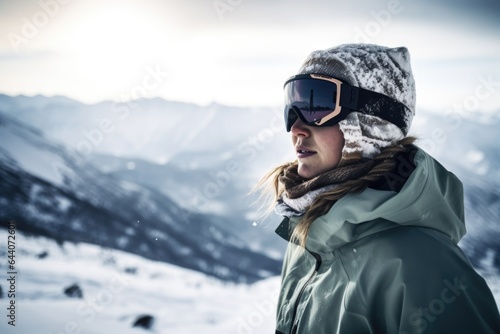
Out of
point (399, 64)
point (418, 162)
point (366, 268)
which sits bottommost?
point (366, 268)

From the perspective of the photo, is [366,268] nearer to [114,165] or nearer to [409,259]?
[409,259]

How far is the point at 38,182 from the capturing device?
5031 millimetres

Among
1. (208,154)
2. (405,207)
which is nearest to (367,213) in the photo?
(405,207)

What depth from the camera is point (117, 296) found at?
3934 mm

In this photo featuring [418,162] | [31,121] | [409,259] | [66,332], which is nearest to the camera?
[409,259]

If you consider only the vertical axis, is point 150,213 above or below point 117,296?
below

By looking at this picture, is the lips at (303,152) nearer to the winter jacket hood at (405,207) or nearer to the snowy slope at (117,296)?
the winter jacket hood at (405,207)

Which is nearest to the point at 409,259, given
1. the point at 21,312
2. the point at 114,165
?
the point at 21,312

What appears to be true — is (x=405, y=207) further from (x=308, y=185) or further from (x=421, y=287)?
(x=308, y=185)

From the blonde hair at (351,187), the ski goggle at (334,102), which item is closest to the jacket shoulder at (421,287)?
the blonde hair at (351,187)

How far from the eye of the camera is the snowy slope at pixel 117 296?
343 cm

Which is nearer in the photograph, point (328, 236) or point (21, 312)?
point (328, 236)

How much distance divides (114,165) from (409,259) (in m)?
6.27

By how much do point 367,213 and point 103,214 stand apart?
498 cm
